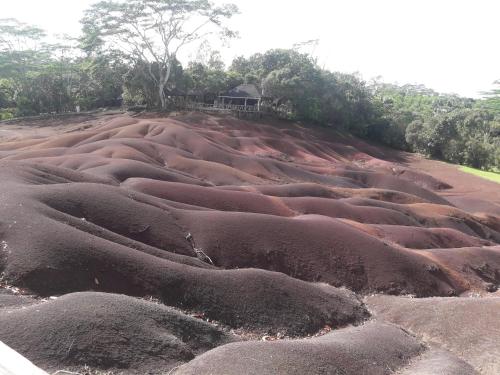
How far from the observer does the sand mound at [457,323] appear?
15851 millimetres

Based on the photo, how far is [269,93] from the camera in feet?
260

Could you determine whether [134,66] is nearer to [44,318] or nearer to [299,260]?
[299,260]

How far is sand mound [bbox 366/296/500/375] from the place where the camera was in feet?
52.0

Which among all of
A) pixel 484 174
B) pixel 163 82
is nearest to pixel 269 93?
pixel 163 82

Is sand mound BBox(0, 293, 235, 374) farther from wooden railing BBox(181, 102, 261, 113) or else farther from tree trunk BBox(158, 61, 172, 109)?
wooden railing BBox(181, 102, 261, 113)

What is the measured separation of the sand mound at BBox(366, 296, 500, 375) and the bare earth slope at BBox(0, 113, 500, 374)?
89mm

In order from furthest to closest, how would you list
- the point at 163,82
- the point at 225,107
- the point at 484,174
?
the point at 225,107 → the point at 484,174 → the point at 163,82

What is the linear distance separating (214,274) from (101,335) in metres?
6.63

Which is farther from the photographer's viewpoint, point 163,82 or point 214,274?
point 163,82

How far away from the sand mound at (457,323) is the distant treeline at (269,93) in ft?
195

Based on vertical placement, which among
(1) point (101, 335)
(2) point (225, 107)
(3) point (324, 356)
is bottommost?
(3) point (324, 356)

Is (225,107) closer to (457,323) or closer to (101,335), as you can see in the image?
(457,323)

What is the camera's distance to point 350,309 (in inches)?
769

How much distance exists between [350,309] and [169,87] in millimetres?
64544
